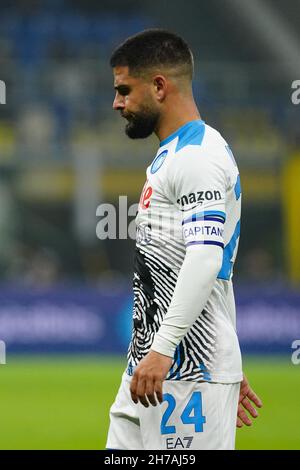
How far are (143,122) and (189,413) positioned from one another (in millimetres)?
1138

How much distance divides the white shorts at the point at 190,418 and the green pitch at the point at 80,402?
4.55 m

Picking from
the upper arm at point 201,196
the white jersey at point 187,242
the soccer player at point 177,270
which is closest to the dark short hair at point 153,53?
the soccer player at point 177,270

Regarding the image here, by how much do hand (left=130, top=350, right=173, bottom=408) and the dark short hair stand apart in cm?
114

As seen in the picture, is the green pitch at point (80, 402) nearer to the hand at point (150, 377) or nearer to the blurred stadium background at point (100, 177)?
the blurred stadium background at point (100, 177)

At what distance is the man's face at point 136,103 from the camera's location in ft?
14.4

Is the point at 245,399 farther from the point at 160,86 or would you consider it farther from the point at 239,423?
the point at 160,86

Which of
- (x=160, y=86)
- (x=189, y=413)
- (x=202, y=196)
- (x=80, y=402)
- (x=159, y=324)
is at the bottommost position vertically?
(x=189, y=413)

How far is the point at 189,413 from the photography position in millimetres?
4227

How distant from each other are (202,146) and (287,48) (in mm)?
24087

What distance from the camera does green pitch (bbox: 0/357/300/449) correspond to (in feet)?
31.0

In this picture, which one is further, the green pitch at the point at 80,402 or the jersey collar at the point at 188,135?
the green pitch at the point at 80,402

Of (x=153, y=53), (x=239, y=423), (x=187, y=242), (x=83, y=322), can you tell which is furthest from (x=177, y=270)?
(x=83, y=322)

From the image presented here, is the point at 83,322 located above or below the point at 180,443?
above

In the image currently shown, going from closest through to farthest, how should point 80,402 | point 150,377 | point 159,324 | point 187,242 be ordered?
point 150,377 → point 187,242 → point 159,324 → point 80,402
